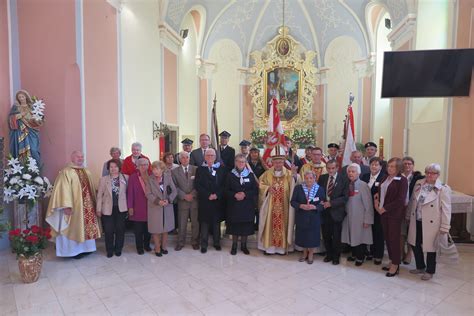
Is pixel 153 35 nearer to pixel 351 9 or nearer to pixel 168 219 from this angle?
pixel 168 219

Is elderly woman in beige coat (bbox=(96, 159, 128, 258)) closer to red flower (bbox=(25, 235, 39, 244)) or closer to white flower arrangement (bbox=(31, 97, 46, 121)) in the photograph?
red flower (bbox=(25, 235, 39, 244))

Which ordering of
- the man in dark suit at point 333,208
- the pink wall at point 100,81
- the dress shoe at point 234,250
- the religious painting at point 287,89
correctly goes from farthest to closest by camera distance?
the religious painting at point 287,89 < the pink wall at point 100,81 < the dress shoe at point 234,250 < the man in dark suit at point 333,208

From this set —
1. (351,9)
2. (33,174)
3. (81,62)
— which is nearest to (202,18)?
(351,9)

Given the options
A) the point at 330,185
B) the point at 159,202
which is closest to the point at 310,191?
the point at 330,185

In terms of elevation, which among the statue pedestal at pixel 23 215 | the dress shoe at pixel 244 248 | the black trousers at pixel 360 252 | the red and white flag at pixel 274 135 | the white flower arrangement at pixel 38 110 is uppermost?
the white flower arrangement at pixel 38 110

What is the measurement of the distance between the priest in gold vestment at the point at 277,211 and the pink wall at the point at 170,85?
5.15 m

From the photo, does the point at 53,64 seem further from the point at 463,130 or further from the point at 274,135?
the point at 463,130

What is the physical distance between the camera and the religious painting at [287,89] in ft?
43.3

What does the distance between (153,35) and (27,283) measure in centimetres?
629

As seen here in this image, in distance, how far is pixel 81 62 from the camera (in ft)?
18.1

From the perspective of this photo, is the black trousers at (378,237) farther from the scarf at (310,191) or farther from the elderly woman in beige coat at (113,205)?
the elderly woman in beige coat at (113,205)

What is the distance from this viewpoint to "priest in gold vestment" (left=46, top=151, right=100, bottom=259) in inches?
182

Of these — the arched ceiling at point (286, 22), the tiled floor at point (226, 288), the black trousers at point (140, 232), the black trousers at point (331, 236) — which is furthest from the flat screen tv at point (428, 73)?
the arched ceiling at point (286, 22)

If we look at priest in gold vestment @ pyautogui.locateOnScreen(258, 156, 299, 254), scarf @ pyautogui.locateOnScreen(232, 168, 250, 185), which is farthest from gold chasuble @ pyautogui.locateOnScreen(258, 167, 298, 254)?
scarf @ pyautogui.locateOnScreen(232, 168, 250, 185)
